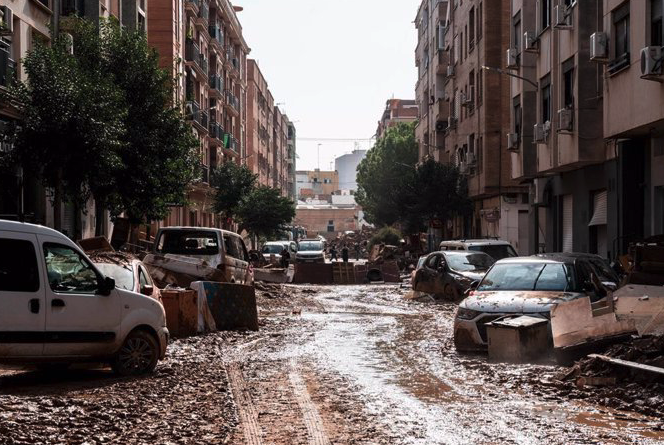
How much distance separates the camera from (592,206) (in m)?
31.0

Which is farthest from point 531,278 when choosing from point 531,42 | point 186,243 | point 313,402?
point 531,42

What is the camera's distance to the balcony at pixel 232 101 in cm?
8124

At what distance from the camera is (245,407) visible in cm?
977

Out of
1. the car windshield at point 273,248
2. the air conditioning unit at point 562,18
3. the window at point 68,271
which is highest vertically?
the air conditioning unit at point 562,18

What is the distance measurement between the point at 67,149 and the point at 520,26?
20651 millimetres

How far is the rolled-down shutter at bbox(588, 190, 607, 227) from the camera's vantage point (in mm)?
29562

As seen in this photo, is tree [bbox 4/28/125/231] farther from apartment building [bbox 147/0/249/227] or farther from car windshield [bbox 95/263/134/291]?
apartment building [bbox 147/0/249/227]

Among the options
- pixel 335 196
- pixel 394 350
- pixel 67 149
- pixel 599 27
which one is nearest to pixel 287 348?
pixel 394 350

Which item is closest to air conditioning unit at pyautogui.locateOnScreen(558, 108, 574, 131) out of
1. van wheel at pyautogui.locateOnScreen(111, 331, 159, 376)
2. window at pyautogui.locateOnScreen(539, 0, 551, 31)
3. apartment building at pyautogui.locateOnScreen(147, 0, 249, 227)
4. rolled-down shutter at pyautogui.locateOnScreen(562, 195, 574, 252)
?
rolled-down shutter at pyautogui.locateOnScreen(562, 195, 574, 252)

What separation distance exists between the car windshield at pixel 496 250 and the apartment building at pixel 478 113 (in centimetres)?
1481

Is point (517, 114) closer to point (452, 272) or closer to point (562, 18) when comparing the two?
point (562, 18)

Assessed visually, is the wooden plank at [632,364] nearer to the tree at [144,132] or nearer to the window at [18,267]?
the window at [18,267]

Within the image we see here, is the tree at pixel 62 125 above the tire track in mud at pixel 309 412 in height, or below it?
above

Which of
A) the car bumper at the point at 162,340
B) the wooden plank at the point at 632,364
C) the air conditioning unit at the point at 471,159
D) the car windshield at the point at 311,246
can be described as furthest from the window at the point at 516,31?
the wooden plank at the point at 632,364
